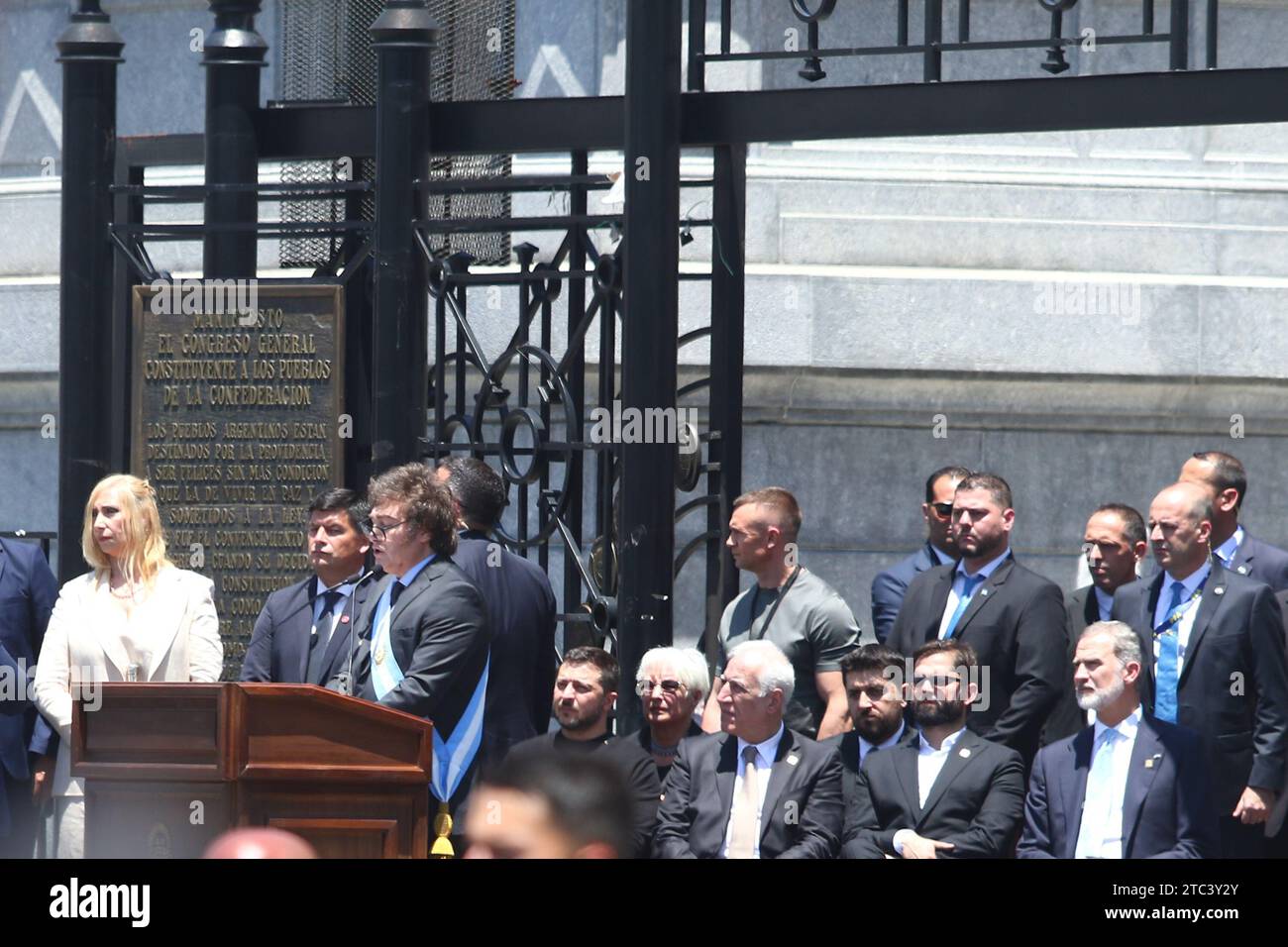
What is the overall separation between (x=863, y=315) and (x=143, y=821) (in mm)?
5719

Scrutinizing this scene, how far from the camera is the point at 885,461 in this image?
11.9 meters

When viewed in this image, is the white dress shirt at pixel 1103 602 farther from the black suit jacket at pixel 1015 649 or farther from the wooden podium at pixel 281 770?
the wooden podium at pixel 281 770

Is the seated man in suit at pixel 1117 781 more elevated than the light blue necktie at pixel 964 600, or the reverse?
the light blue necktie at pixel 964 600

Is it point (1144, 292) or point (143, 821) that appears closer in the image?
point (143, 821)

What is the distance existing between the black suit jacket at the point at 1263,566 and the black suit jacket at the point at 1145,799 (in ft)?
4.95

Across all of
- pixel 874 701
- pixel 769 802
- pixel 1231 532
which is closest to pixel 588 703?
pixel 769 802

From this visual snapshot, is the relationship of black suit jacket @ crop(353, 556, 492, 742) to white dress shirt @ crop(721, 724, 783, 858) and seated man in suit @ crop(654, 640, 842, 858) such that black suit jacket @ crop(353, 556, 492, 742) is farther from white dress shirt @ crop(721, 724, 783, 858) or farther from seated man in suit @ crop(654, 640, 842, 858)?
white dress shirt @ crop(721, 724, 783, 858)

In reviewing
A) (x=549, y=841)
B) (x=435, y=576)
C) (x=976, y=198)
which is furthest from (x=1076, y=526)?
(x=549, y=841)

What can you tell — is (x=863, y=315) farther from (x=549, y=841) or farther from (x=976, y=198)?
(x=549, y=841)

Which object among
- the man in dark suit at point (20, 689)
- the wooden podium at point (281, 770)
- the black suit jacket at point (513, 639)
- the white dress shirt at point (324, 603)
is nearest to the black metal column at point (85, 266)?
the man in dark suit at point (20, 689)

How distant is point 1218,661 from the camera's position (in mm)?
7941

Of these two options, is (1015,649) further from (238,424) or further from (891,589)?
(238,424)

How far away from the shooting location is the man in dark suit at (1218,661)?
7.80 m

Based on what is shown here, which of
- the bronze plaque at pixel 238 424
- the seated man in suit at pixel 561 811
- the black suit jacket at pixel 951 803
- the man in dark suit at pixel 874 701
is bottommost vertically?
Result: the black suit jacket at pixel 951 803
